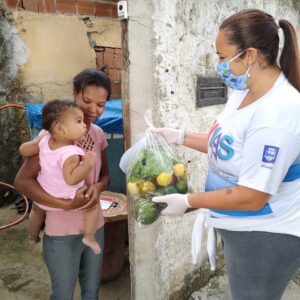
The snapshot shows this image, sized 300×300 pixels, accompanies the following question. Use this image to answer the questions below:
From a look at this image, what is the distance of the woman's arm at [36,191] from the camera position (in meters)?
1.55

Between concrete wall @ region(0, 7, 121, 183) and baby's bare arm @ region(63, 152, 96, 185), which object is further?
concrete wall @ region(0, 7, 121, 183)

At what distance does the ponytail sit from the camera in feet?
4.09

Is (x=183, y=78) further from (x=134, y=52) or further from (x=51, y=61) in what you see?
(x=51, y=61)

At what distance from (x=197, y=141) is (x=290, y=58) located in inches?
25.1

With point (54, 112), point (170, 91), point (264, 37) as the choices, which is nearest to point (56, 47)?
point (170, 91)

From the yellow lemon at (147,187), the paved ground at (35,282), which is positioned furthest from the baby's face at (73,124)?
the paved ground at (35,282)

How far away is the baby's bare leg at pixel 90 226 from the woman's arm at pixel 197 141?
62 cm

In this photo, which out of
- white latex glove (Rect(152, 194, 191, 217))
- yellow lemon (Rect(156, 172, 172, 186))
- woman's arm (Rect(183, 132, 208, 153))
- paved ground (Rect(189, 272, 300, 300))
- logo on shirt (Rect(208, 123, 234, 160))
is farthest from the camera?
paved ground (Rect(189, 272, 300, 300))

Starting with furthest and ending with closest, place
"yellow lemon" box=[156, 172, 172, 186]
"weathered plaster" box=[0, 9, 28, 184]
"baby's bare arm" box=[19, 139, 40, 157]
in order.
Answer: "weathered plaster" box=[0, 9, 28, 184]
"baby's bare arm" box=[19, 139, 40, 157]
"yellow lemon" box=[156, 172, 172, 186]

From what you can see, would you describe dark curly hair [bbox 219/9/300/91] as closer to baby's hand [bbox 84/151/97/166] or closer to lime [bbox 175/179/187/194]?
lime [bbox 175/179/187/194]

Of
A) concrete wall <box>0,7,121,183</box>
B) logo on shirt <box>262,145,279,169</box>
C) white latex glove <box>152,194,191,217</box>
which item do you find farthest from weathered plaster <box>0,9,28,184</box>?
logo on shirt <box>262,145,279,169</box>

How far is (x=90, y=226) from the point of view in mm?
1633

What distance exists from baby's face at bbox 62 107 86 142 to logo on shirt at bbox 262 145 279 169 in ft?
2.86

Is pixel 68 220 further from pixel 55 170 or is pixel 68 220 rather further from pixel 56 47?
pixel 56 47
